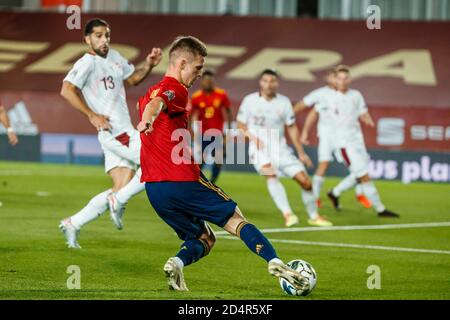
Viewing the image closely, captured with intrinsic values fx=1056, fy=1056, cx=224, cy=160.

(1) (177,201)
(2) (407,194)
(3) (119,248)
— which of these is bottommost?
(2) (407,194)

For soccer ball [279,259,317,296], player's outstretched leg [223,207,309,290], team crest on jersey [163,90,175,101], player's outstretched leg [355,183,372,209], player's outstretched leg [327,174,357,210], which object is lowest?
player's outstretched leg [355,183,372,209]

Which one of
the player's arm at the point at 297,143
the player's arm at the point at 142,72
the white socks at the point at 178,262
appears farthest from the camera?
the player's arm at the point at 297,143

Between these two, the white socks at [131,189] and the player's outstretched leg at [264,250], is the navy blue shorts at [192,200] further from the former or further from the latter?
the white socks at [131,189]

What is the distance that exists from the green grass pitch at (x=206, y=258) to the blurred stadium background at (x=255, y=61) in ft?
30.3

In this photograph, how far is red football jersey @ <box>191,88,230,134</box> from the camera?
68.9ft

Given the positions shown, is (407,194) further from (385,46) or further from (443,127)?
(385,46)

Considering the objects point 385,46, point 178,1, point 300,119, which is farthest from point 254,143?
point 178,1

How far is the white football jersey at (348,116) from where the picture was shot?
16766 mm

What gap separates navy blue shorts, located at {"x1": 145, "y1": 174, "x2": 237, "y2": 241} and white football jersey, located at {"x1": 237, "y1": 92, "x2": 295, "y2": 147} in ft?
21.7

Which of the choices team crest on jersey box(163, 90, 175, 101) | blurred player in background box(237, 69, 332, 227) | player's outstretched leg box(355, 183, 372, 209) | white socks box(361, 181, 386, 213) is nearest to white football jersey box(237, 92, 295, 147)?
blurred player in background box(237, 69, 332, 227)

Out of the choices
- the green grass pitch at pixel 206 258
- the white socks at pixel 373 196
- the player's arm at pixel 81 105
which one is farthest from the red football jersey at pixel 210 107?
the player's arm at pixel 81 105

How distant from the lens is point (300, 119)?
87.1 feet

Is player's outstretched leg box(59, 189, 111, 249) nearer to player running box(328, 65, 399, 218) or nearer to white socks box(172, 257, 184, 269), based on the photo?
white socks box(172, 257, 184, 269)
